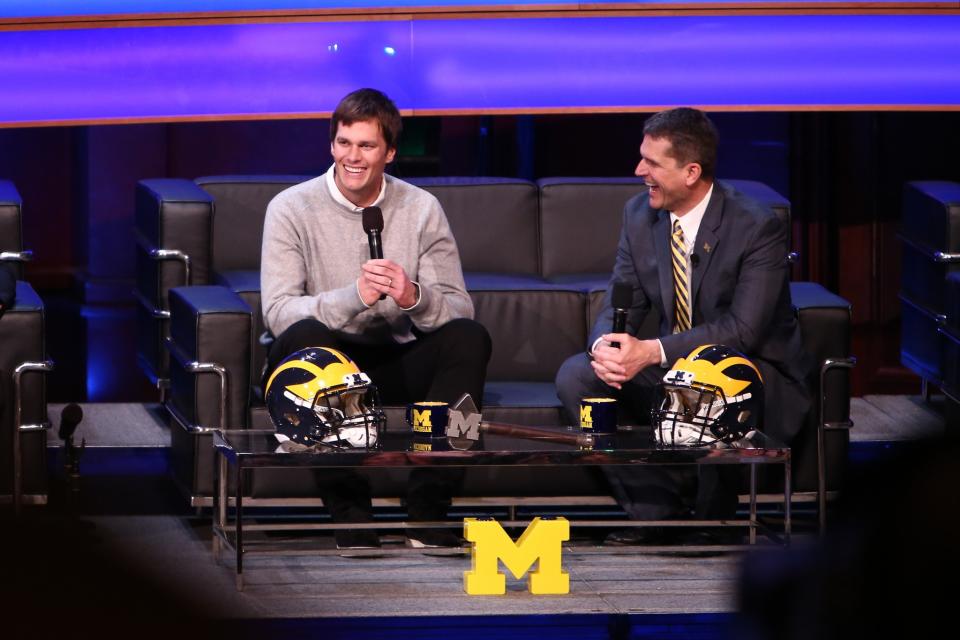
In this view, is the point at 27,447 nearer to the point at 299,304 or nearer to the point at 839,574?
the point at 299,304

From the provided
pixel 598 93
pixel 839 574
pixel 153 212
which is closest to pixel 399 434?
pixel 153 212

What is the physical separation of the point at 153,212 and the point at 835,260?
2353 millimetres

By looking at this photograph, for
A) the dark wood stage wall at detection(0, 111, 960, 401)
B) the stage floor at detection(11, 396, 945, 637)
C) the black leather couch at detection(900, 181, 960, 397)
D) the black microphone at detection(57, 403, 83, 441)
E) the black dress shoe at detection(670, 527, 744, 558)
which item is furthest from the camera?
the dark wood stage wall at detection(0, 111, 960, 401)

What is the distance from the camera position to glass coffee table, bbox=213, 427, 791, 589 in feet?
9.89

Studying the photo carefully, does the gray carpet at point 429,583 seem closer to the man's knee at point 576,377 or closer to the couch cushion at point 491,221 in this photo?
the man's knee at point 576,377

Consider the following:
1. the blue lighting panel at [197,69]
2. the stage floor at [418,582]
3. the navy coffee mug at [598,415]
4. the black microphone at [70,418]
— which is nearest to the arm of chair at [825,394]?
the stage floor at [418,582]

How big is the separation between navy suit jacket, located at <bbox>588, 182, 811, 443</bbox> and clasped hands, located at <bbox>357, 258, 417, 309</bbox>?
48 centimetres

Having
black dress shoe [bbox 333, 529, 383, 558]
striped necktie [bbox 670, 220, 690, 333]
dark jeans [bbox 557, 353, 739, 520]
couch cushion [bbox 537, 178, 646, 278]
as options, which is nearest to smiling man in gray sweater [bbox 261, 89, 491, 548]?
black dress shoe [bbox 333, 529, 383, 558]

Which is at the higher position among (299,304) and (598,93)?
(598,93)

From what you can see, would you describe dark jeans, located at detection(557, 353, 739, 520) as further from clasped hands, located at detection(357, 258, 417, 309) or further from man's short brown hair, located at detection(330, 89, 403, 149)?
man's short brown hair, located at detection(330, 89, 403, 149)

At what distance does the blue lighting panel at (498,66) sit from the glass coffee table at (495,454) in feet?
4.81

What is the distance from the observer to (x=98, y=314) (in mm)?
5605

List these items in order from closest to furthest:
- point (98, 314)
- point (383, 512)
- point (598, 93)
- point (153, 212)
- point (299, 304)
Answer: point (299, 304)
point (383, 512)
point (153, 212)
point (598, 93)
point (98, 314)

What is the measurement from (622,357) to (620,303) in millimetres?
119
